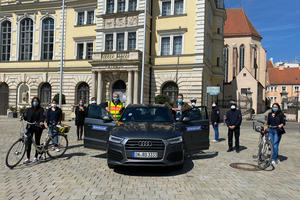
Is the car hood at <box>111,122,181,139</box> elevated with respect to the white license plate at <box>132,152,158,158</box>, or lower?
elevated

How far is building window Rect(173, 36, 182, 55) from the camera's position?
22891 mm

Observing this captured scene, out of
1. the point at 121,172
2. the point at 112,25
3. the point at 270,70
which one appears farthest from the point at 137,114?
the point at 270,70

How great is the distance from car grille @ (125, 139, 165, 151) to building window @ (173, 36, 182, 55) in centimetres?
1871

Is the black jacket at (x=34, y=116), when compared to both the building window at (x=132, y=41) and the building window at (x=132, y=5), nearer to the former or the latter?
the building window at (x=132, y=41)

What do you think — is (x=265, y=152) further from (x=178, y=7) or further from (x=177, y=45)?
(x=178, y=7)

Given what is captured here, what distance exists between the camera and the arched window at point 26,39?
28234 mm

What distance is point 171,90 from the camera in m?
23.1

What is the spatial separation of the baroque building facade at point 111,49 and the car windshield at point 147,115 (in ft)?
43.3

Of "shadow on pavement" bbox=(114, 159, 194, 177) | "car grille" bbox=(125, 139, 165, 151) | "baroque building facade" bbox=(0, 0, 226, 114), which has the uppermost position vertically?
"baroque building facade" bbox=(0, 0, 226, 114)

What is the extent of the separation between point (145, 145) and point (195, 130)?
7.31ft

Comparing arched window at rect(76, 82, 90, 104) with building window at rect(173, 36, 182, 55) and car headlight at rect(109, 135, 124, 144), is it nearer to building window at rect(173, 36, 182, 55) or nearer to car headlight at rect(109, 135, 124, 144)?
building window at rect(173, 36, 182, 55)

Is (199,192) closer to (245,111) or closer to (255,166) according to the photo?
(255,166)

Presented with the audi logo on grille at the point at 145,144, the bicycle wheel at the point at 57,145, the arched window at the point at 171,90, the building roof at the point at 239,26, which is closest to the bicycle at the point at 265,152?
the audi logo on grille at the point at 145,144

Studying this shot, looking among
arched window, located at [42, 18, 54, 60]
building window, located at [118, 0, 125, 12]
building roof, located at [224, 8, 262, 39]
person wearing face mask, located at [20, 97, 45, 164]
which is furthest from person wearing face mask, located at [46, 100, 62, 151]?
building roof, located at [224, 8, 262, 39]
